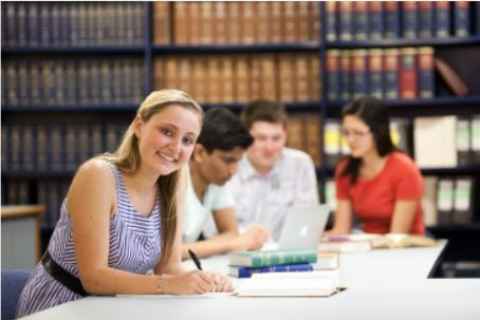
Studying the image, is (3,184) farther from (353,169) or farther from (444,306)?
(444,306)

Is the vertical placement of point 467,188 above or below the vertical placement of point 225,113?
below

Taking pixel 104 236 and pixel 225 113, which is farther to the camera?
pixel 225 113

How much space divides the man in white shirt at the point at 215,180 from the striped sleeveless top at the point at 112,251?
28.9 inches

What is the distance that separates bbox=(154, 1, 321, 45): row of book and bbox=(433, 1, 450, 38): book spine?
68 cm

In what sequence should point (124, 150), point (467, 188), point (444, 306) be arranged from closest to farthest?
point (444, 306)
point (124, 150)
point (467, 188)

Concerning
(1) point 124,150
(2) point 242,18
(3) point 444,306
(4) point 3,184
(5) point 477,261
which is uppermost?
(2) point 242,18

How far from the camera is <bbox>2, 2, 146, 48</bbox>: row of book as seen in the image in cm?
545

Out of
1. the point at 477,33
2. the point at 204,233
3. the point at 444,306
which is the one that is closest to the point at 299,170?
the point at 204,233

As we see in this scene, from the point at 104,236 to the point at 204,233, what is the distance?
1379mm

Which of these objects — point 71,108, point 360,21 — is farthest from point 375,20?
point 71,108

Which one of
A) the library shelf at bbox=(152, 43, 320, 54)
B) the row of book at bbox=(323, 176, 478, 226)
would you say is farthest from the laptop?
the library shelf at bbox=(152, 43, 320, 54)

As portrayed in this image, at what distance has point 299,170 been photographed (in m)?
4.52

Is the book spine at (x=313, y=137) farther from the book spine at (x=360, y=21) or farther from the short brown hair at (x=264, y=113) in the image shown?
the short brown hair at (x=264, y=113)

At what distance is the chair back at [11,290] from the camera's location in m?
2.26
